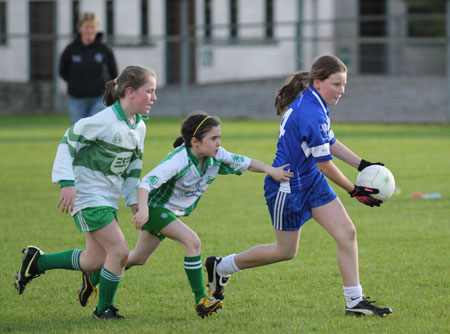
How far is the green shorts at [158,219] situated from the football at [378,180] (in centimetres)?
128

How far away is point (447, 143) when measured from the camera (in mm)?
17031

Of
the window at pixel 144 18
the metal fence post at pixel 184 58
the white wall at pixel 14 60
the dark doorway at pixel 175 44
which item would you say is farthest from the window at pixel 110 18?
the metal fence post at pixel 184 58

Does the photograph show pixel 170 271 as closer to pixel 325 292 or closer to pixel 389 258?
pixel 325 292

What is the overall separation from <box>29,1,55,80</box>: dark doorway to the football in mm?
21985

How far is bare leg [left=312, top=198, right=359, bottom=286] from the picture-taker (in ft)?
17.1

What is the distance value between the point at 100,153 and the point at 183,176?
545 millimetres

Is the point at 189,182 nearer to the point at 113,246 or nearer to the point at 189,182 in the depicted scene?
the point at 189,182

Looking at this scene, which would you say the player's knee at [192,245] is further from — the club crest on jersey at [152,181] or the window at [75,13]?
the window at [75,13]

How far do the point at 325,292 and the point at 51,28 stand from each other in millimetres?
24409

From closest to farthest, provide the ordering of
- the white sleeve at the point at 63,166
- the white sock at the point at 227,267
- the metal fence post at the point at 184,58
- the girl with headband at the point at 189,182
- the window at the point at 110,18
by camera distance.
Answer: the white sleeve at the point at 63,166
the girl with headband at the point at 189,182
the white sock at the point at 227,267
the metal fence post at the point at 184,58
the window at the point at 110,18

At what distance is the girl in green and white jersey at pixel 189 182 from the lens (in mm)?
5200

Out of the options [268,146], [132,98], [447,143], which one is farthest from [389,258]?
[447,143]

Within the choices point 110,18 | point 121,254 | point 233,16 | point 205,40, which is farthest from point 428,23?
point 121,254

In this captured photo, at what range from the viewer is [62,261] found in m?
5.58
